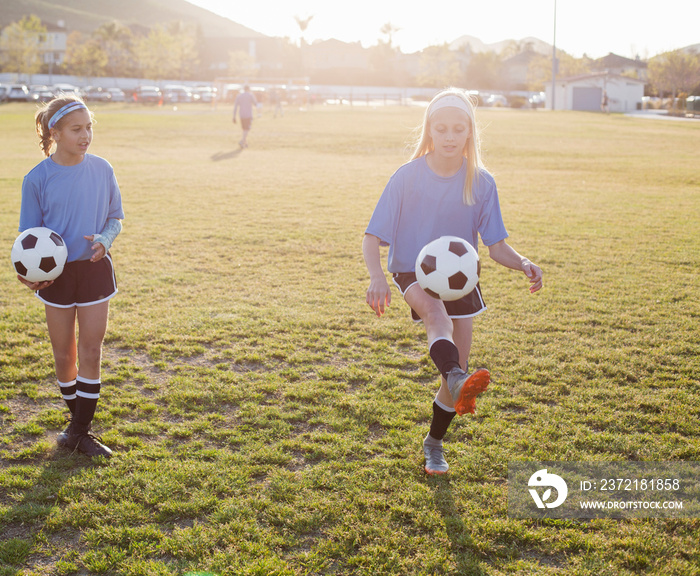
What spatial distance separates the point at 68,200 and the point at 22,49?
77.6 meters

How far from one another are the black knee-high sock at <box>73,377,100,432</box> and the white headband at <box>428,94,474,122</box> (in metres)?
2.47

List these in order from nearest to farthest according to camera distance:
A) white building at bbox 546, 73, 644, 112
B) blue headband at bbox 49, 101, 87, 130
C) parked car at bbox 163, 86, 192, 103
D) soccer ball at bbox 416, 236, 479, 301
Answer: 1. soccer ball at bbox 416, 236, 479, 301
2. blue headband at bbox 49, 101, 87, 130
3. parked car at bbox 163, 86, 192, 103
4. white building at bbox 546, 73, 644, 112

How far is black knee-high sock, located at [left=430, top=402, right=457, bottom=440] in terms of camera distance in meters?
3.39

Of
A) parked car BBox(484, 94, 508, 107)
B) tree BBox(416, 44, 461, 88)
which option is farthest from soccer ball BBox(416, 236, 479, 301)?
tree BBox(416, 44, 461, 88)

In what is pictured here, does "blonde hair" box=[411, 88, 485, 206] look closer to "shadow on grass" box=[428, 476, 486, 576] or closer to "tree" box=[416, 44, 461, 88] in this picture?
"shadow on grass" box=[428, 476, 486, 576]

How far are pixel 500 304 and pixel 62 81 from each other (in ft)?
266

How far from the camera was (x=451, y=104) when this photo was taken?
329 centimetres

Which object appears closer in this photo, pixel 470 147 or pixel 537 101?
pixel 470 147

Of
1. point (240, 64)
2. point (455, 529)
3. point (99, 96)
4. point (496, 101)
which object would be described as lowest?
point (455, 529)

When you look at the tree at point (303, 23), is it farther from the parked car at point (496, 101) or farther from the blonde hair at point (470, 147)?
the blonde hair at point (470, 147)

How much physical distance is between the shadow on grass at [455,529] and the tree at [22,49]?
258 ft

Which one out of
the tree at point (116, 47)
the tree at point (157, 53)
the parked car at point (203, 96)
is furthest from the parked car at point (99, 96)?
the tree at point (116, 47)

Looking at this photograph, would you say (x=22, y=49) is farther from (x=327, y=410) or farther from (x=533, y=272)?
(x=533, y=272)

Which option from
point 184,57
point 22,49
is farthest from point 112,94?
point 184,57
